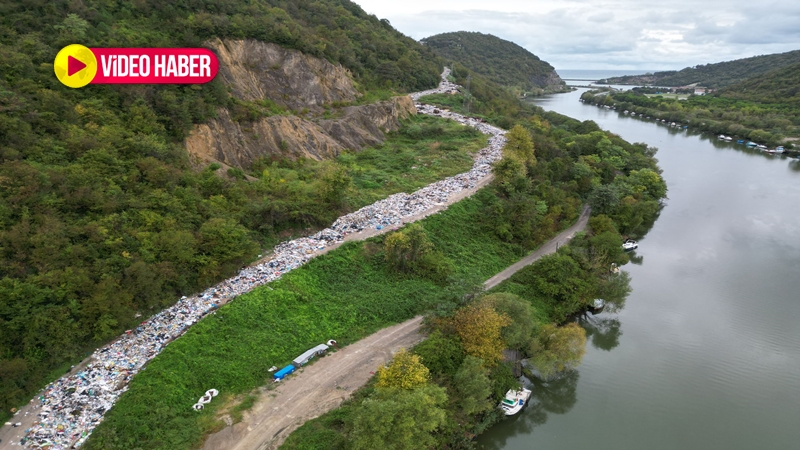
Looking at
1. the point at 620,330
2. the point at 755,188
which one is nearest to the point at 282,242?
the point at 620,330

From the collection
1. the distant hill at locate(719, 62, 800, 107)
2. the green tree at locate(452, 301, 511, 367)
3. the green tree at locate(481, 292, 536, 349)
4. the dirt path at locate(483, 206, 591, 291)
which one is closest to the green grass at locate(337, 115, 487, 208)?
the dirt path at locate(483, 206, 591, 291)

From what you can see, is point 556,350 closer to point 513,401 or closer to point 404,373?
point 513,401

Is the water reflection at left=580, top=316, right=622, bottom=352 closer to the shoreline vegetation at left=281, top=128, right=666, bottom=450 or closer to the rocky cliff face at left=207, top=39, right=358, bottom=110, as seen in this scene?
the shoreline vegetation at left=281, top=128, right=666, bottom=450

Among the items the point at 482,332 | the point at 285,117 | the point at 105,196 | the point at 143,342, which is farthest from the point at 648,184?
the point at 105,196

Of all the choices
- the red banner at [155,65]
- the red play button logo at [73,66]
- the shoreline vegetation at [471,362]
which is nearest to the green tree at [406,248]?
the shoreline vegetation at [471,362]

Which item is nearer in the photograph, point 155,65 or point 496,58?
point 155,65

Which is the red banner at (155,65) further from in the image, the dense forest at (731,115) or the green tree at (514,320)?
the dense forest at (731,115)

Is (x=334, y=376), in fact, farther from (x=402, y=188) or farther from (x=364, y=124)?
(x=364, y=124)

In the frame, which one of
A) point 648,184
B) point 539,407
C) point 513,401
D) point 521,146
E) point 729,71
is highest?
point 729,71
